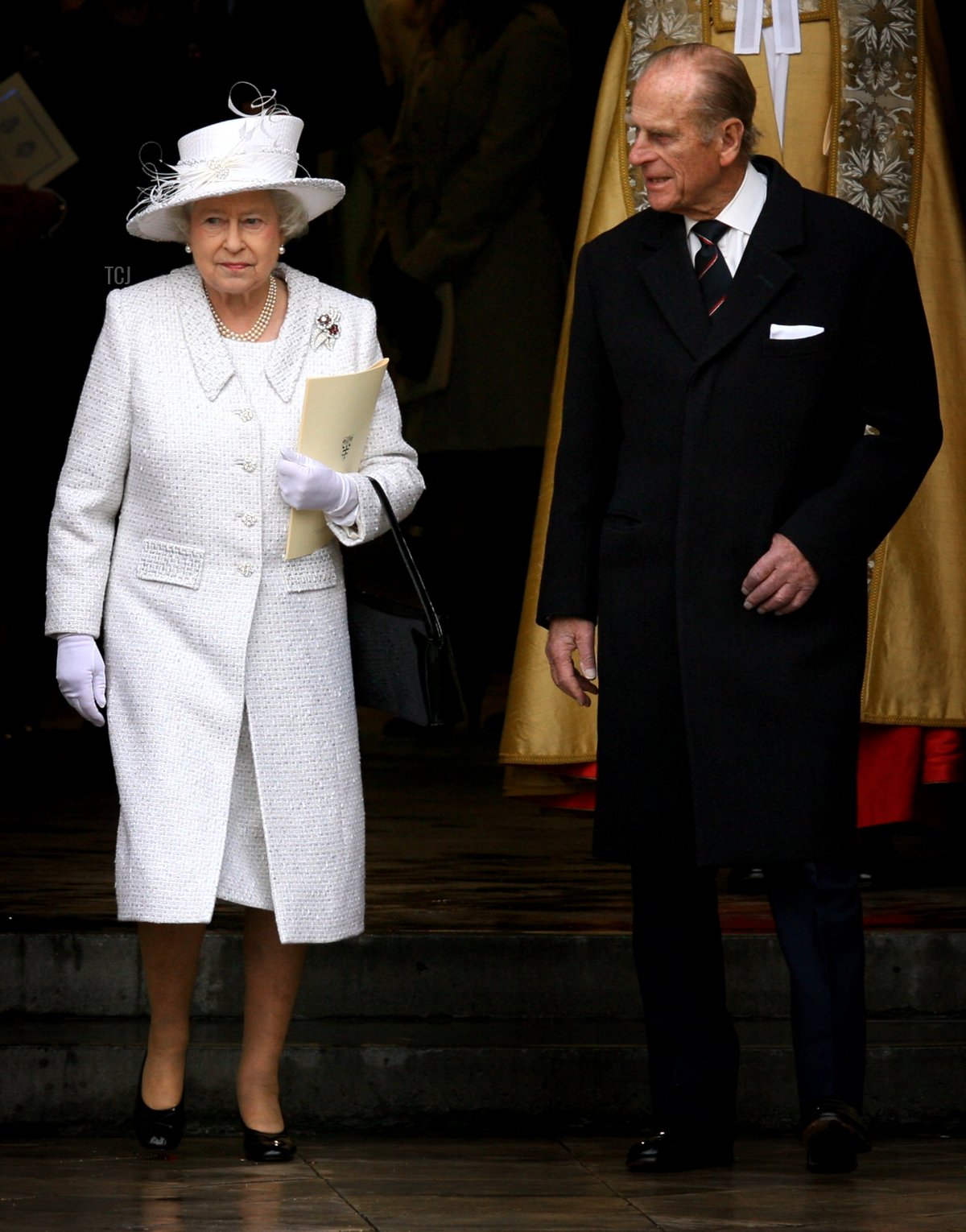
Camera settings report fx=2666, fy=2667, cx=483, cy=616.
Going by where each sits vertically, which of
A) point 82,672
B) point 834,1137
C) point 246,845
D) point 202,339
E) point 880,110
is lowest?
point 834,1137

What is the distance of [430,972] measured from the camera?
201 inches

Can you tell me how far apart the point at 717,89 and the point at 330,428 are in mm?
837

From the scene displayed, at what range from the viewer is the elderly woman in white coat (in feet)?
14.4

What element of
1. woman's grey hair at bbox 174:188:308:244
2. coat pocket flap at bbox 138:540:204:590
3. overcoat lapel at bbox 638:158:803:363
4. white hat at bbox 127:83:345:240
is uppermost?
white hat at bbox 127:83:345:240

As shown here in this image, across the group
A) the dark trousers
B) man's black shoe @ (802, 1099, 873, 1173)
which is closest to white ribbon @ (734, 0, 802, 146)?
the dark trousers

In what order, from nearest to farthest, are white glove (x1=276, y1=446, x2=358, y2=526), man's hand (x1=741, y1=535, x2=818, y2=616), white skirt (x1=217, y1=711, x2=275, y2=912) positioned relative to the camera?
man's hand (x1=741, y1=535, x2=818, y2=616)
white glove (x1=276, y1=446, x2=358, y2=526)
white skirt (x1=217, y1=711, x2=275, y2=912)

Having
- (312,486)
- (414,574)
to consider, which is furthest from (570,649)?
(312,486)

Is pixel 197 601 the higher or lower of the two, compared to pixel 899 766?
higher

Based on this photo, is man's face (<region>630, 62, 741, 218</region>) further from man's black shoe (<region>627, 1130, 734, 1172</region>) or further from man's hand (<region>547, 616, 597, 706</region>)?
man's black shoe (<region>627, 1130, 734, 1172</region>)

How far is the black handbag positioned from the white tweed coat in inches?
5.1

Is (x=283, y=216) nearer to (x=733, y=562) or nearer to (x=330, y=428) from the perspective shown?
(x=330, y=428)

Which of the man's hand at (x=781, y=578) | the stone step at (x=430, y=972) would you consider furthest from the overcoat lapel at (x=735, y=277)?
the stone step at (x=430, y=972)

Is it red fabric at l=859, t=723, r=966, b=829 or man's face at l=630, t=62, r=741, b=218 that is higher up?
man's face at l=630, t=62, r=741, b=218

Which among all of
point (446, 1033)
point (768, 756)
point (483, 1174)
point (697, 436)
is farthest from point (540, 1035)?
point (697, 436)
